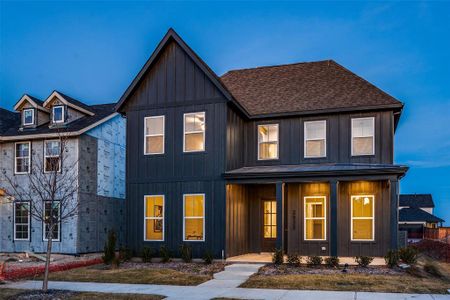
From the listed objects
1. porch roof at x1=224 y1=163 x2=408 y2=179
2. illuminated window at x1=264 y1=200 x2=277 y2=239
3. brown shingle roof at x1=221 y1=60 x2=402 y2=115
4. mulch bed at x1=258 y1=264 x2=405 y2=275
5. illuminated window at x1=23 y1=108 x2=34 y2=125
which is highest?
brown shingle roof at x1=221 y1=60 x2=402 y2=115

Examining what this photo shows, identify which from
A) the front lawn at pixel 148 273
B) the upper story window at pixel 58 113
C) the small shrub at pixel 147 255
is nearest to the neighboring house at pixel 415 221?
the small shrub at pixel 147 255

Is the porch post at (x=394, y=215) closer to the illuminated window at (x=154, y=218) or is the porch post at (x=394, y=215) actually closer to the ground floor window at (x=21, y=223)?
the illuminated window at (x=154, y=218)

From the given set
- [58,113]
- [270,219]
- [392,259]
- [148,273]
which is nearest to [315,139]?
[270,219]

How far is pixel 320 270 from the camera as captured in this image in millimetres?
15781

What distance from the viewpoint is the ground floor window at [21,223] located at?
23562 mm

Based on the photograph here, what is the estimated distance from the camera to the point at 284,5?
167 metres

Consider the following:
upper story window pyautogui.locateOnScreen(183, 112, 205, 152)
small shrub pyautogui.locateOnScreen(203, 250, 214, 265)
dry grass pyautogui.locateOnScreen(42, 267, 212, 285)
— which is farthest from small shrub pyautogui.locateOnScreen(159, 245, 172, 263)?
upper story window pyautogui.locateOnScreen(183, 112, 205, 152)

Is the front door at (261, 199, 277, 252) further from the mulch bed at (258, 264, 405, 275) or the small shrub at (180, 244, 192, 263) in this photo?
the mulch bed at (258, 264, 405, 275)

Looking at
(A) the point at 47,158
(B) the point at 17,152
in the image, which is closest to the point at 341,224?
(A) the point at 47,158

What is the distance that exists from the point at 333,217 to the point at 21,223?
1545 centimetres

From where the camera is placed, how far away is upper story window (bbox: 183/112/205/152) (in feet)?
64.5

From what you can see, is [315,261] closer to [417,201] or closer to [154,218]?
[154,218]

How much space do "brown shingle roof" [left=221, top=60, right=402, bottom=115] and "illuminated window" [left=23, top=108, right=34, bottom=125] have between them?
33.4ft

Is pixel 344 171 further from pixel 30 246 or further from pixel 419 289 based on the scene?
pixel 30 246
